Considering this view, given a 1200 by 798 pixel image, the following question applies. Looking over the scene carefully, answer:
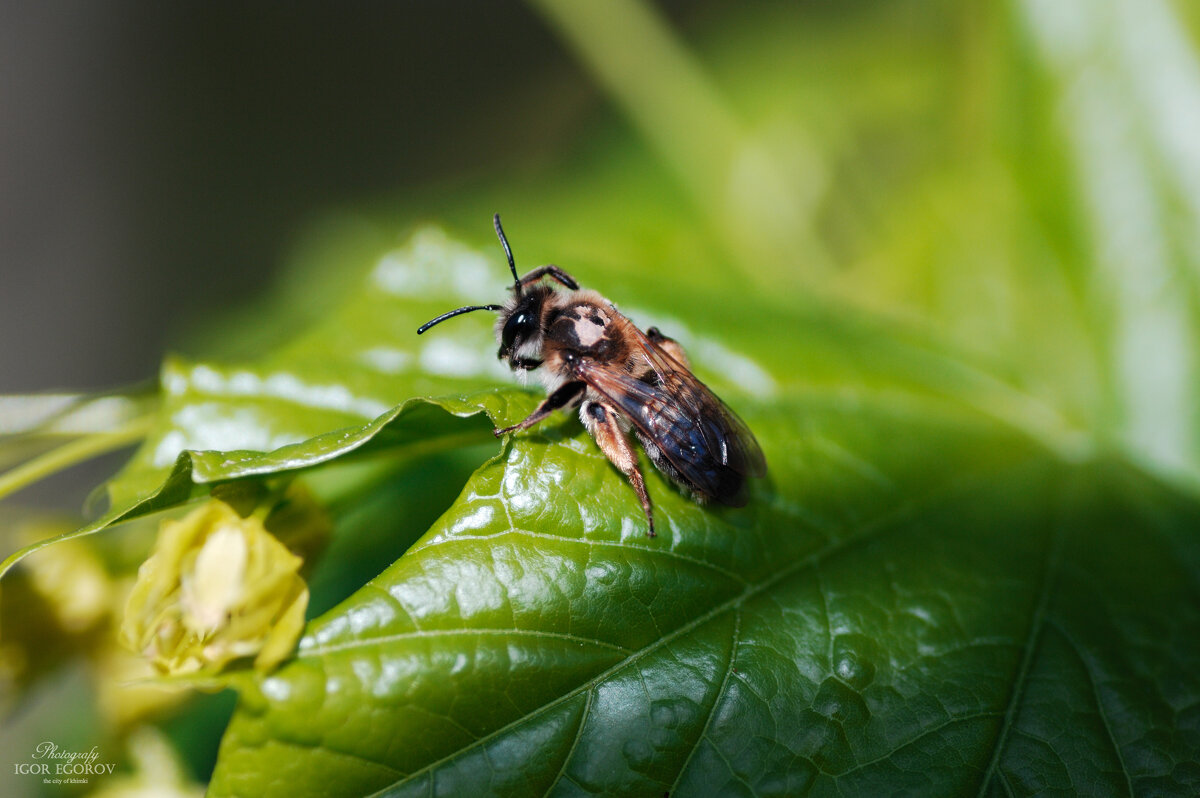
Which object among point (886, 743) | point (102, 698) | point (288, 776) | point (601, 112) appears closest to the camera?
point (288, 776)

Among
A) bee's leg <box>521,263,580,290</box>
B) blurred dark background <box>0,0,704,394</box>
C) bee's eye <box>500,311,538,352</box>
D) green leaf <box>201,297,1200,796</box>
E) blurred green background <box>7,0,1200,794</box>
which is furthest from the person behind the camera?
blurred dark background <box>0,0,704,394</box>

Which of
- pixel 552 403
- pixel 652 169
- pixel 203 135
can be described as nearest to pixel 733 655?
pixel 552 403

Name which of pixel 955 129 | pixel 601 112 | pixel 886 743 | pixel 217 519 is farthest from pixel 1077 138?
pixel 601 112

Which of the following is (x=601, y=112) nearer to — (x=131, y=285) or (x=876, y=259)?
(x=876, y=259)

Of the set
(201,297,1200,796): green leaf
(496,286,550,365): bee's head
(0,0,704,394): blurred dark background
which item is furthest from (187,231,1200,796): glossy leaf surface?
(0,0,704,394): blurred dark background

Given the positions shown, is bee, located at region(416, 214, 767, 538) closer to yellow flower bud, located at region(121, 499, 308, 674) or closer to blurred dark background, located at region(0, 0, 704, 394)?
yellow flower bud, located at region(121, 499, 308, 674)

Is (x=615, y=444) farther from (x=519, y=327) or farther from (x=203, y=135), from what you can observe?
(x=203, y=135)
